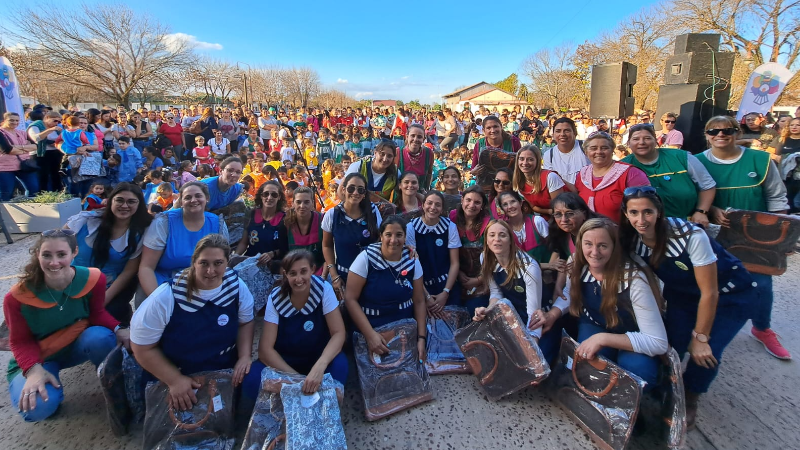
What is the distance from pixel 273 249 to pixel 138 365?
1.44 metres

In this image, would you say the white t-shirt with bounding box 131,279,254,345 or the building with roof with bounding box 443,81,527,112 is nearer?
the white t-shirt with bounding box 131,279,254,345

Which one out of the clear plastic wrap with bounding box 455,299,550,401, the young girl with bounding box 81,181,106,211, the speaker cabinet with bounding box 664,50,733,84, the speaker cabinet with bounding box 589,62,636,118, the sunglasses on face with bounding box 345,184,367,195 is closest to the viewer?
the clear plastic wrap with bounding box 455,299,550,401

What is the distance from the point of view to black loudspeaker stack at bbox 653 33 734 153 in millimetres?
7133

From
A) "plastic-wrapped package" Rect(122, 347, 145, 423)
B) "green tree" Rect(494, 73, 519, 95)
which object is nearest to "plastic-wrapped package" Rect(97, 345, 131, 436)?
"plastic-wrapped package" Rect(122, 347, 145, 423)

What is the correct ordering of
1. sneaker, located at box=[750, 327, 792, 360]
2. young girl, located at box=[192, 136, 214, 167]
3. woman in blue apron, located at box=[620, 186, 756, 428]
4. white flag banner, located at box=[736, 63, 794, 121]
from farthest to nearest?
young girl, located at box=[192, 136, 214, 167]
white flag banner, located at box=[736, 63, 794, 121]
sneaker, located at box=[750, 327, 792, 360]
woman in blue apron, located at box=[620, 186, 756, 428]

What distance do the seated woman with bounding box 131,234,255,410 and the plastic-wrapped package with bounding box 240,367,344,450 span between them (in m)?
0.29

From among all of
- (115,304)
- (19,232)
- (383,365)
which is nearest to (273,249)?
(115,304)

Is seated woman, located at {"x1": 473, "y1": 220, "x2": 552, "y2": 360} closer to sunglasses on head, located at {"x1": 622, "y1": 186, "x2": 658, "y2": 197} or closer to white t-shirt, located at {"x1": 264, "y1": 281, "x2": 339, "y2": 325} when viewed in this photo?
sunglasses on head, located at {"x1": 622, "y1": 186, "x2": 658, "y2": 197}

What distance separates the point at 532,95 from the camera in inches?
1809

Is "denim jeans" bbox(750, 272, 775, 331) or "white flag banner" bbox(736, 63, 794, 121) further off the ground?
"white flag banner" bbox(736, 63, 794, 121)

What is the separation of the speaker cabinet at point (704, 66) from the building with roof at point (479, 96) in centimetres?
4616

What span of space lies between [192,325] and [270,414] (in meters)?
0.67

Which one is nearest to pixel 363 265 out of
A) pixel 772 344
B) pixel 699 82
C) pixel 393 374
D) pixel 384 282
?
pixel 384 282

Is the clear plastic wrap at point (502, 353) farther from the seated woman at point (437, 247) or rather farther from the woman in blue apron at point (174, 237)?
the woman in blue apron at point (174, 237)
